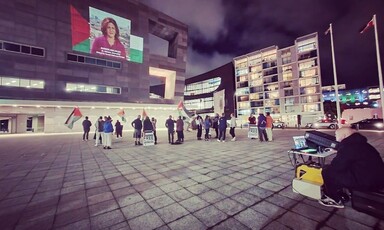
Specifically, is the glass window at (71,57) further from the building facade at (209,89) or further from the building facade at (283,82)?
the building facade at (283,82)

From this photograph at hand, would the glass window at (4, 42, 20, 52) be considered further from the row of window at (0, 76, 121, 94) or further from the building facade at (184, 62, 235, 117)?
the building facade at (184, 62, 235, 117)

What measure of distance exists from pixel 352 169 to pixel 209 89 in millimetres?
70917

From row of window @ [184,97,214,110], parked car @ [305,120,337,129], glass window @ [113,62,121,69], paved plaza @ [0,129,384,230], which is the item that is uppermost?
glass window @ [113,62,121,69]

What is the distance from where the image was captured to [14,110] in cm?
2508

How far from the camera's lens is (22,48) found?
24.8 meters

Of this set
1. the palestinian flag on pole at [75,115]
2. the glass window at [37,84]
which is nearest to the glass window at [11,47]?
the glass window at [37,84]

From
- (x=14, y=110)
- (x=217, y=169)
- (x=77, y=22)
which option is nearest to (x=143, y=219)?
(x=217, y=169)

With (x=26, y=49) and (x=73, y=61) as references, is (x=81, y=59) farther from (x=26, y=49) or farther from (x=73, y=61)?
(x=26, y=49)

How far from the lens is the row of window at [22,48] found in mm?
23695

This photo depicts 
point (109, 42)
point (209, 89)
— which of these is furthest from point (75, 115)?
point (209, 89)

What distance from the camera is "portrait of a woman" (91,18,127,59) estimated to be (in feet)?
97.8

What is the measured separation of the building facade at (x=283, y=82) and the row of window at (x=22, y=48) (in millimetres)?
56103

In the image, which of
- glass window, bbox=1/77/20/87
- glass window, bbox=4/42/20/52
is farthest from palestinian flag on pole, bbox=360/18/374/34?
glass window, bbox=4/42/20/52

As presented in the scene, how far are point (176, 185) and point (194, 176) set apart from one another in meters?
0.78
